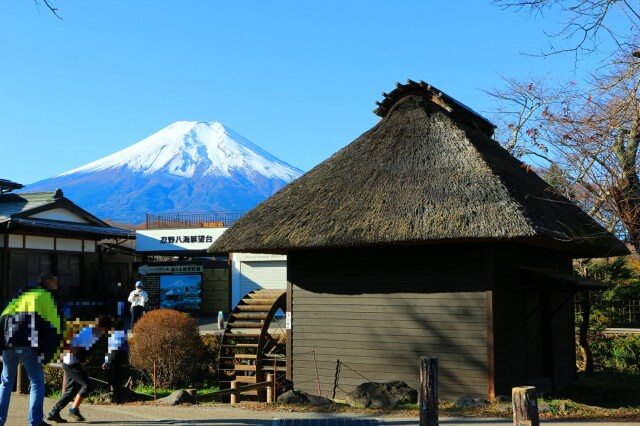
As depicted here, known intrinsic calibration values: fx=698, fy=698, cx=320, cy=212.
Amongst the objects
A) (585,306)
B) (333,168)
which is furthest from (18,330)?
(585,306)

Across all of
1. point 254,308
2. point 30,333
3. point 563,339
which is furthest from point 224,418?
point 563,339

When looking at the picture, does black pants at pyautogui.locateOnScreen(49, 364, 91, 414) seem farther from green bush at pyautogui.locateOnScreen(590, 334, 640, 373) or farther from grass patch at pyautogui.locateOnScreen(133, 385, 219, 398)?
green bush at pyautogui.locateOnScreen(590, 334, 640, 373)

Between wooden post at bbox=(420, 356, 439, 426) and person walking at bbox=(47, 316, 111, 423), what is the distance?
4.67 m

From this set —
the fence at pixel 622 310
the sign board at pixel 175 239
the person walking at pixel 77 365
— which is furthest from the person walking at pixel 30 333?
the sign board at pixel 175 239

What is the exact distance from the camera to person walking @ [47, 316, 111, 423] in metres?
9.68

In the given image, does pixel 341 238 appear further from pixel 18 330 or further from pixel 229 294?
pixel 229 294

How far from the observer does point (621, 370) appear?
67.3 ft

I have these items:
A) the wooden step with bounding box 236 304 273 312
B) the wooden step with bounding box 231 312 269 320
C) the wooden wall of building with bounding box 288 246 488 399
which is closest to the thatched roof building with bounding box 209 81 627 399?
the wooden wall of building with bounding box 288 246 488 399

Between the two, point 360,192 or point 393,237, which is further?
point 360,192

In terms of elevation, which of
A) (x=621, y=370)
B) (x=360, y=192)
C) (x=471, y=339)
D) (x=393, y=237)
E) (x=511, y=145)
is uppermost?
(x=511, y=145)

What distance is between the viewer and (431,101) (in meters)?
17.8

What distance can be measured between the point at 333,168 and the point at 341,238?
3309 mm

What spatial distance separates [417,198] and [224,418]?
6.09 metres

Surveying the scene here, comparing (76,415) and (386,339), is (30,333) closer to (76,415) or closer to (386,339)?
(76,415)
